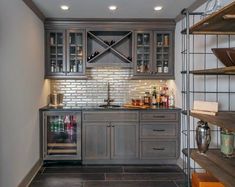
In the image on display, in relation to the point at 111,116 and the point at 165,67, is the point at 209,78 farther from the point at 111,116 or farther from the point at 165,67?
the point at 111,116

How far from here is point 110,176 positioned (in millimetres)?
4152

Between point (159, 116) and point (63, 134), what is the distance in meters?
1.51

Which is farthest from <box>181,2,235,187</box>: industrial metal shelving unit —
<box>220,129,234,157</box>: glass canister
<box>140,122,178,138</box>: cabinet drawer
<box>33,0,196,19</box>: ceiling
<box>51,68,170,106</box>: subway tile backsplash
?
<box>51,68,170,106</box>: subway tile backsplash

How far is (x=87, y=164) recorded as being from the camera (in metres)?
4.71

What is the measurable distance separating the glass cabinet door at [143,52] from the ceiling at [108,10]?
38 centimetres

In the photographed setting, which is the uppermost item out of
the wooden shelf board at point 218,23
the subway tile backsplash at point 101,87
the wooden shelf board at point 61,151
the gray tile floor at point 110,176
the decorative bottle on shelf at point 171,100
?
the wooden shelf board at point 218,23

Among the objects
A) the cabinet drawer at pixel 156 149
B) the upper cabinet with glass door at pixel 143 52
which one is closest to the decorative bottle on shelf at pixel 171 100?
the upper cabinet with glass door at pixel 143 52

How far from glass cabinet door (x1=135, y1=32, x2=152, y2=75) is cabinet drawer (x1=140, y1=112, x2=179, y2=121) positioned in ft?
2.39

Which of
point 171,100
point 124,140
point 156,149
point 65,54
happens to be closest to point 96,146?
point 124,140

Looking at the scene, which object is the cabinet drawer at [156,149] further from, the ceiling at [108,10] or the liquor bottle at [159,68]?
the ceiling at [108,10]

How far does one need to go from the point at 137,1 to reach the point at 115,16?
0.90 metres

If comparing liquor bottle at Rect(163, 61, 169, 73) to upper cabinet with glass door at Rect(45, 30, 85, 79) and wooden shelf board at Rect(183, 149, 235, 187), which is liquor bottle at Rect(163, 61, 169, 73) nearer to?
upper cabinet with glass door at Rect(45, 30, 85, 79)

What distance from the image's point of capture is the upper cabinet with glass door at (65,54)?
16.3 feet

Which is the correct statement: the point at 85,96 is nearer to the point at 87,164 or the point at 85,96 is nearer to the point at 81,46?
the point at 81,46
